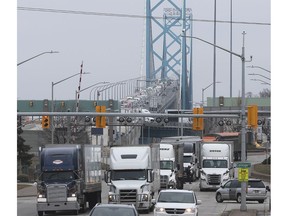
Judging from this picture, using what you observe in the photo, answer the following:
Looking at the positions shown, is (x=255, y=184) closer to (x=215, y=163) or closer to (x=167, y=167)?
(x=167, y=167)

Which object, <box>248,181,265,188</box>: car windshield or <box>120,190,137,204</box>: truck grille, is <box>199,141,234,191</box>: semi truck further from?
<box>120,190,137,204</box>: truck grille

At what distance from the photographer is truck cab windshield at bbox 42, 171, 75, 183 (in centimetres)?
4178

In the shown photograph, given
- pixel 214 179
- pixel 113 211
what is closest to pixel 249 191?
pixel 214 179

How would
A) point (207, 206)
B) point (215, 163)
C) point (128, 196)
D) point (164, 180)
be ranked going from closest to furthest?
point (128, 196), point (207, 206), point (164, 180), point (215, 163)

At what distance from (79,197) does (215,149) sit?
23490mm

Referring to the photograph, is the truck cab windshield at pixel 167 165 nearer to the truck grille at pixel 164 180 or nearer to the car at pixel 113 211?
the truck grille at pixel 164 180

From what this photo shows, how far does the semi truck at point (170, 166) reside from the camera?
193ft

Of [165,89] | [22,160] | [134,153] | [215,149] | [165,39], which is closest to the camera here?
[134,153]

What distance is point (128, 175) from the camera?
43.0 meters

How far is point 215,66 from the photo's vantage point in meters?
113

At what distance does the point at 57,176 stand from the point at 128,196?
345cm

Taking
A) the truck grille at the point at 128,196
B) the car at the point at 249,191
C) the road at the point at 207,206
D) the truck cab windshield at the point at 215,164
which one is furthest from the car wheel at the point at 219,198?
the truck cab windshield at the point at 215,164
